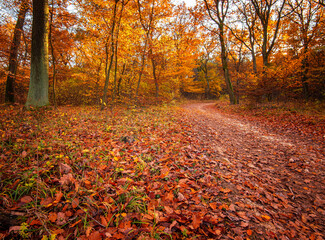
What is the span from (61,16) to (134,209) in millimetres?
10720

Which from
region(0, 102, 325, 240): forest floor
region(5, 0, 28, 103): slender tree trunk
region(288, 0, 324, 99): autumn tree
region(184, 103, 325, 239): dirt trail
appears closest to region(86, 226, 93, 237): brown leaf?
region(0, 102, 325, 240): forest floor

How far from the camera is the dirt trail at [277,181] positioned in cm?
201

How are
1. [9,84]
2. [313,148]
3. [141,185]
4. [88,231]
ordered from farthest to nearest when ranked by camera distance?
[9,84], [313,148], [141,185], [88,231]

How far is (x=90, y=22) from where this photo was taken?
31.8 ft

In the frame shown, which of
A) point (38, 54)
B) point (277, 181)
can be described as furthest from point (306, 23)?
point (38, 54)

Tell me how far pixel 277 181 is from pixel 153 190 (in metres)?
2.74

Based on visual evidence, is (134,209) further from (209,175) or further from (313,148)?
(313,148)

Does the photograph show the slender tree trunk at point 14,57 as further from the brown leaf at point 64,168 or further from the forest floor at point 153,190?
the brown leaf at point 64,168

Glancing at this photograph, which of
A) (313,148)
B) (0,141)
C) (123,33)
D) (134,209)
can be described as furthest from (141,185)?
(123,33)

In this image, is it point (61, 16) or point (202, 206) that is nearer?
point (202, 206)

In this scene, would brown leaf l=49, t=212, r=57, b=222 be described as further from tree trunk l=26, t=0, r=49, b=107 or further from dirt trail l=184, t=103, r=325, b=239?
tree trunk l=26, t=0, r=49, b=107

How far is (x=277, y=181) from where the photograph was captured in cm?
300

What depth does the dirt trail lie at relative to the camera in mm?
2014

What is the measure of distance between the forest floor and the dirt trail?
19 mm
